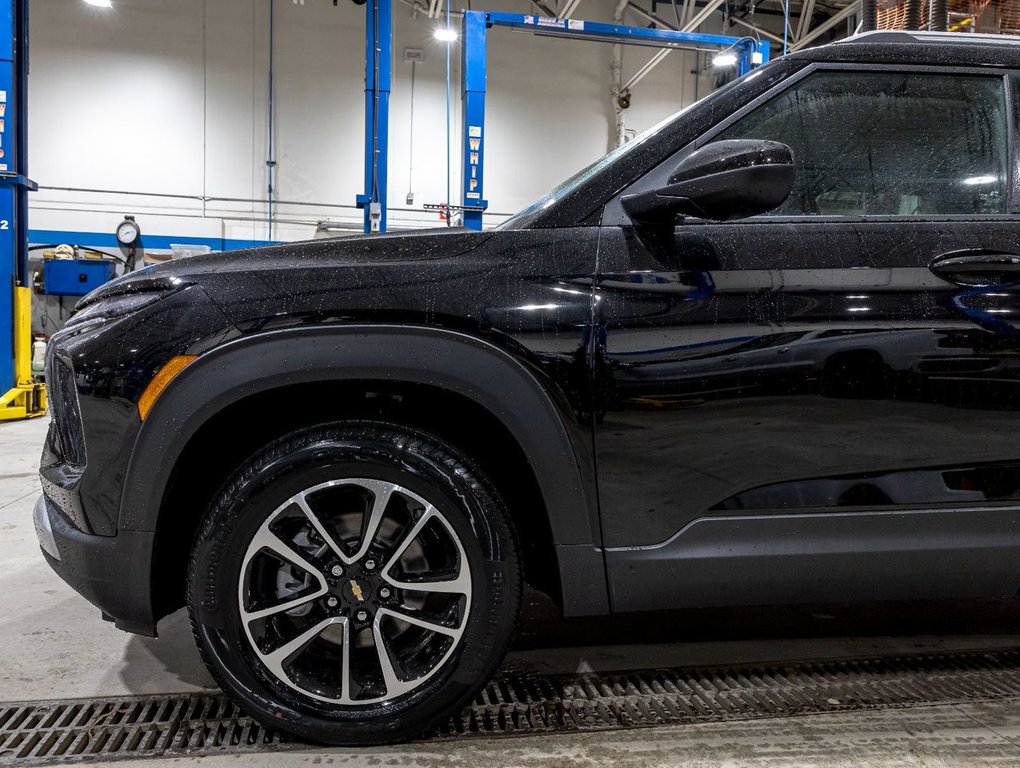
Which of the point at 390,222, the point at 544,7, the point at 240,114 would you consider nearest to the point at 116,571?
the point at 390,222

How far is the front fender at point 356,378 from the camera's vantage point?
1.39 metres

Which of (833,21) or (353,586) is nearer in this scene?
(353,586)

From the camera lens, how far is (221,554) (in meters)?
1.41

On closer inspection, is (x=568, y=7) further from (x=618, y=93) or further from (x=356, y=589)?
(x=356, y=589)

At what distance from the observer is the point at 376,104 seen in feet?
23.4

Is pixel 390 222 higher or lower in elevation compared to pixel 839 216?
higher

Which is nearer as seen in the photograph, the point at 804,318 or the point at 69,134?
the point at 804,318

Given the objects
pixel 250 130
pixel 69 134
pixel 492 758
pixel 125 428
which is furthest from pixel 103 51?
pixel 492 758

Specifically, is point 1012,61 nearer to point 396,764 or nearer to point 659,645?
point 659,645

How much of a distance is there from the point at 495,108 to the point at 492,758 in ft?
40.2

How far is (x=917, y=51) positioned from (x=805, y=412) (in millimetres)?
976

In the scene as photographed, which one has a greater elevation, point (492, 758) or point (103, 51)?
point (103, 51)

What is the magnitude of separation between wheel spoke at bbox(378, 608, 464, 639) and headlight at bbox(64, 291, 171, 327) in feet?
2.72

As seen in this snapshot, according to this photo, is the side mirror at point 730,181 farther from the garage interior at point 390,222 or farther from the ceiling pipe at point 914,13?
the ceiling pipe at point 914,13
